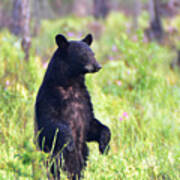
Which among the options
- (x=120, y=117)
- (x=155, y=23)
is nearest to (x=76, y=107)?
(x=120, y=117)

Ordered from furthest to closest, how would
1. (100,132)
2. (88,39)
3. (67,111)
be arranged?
1. (88,39)
2. (100,132)
3. (67,111)

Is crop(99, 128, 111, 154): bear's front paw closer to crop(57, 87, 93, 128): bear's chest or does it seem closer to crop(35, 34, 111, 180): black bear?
crop(35, 34, 111, 180): black bear

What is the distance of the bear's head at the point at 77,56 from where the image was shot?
8.44 feet

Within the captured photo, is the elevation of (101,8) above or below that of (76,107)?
above

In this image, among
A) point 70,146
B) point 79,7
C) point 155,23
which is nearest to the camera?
point 70,146

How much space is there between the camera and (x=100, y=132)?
2.73 m

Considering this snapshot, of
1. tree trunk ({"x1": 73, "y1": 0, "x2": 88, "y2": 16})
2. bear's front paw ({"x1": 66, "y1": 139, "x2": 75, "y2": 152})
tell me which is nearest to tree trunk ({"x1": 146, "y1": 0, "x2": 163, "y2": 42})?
tree trunk ({"x1": 73, "y1": 0, "x2": 88, "y2": 16})

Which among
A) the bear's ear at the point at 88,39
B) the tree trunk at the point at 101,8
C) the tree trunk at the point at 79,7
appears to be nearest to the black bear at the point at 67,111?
the bear's ear at the point at 88,39

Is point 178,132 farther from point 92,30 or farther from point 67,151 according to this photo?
point 92,30

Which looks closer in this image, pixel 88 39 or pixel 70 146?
pixel 70 146

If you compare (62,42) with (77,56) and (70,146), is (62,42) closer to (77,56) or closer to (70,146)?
(77,56)

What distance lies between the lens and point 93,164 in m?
2.92

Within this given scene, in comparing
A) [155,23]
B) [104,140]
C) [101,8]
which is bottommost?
[104,140]

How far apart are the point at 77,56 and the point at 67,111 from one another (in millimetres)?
463
